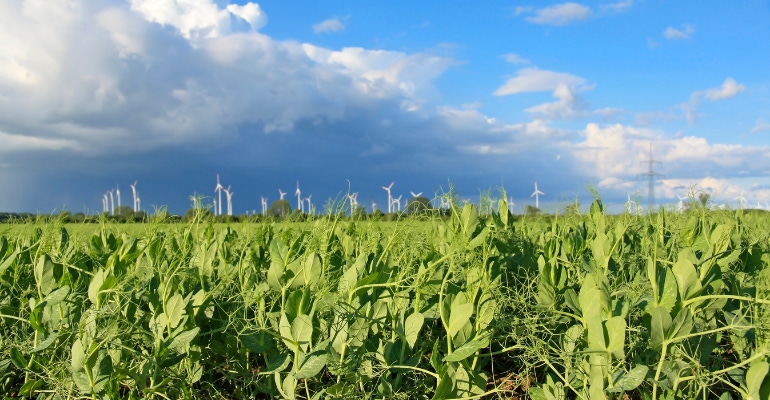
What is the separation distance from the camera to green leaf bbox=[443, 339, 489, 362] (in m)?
2.05

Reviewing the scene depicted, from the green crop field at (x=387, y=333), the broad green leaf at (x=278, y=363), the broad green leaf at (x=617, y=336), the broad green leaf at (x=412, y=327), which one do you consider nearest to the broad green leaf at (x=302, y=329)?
the green crop field at (x=387, y=333)

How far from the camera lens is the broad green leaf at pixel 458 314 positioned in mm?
2125

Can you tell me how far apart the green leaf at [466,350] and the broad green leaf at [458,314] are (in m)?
0.08

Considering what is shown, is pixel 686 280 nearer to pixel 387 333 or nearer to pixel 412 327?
pixel 412 327

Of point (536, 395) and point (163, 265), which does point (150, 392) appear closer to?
point (163, 265)

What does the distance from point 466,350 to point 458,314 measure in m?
0.14

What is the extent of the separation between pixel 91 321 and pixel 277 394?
852 millimetres

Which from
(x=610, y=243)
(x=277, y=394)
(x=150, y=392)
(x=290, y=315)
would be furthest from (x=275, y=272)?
(x=610, y=243)

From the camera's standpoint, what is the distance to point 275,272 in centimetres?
249

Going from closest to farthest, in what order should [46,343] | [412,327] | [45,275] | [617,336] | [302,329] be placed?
[617,336] < [302,329] < [412,327] < [46,343] < [45,275]

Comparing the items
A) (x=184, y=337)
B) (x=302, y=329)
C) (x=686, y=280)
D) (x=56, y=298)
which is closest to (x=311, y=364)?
(x=302, y=329)

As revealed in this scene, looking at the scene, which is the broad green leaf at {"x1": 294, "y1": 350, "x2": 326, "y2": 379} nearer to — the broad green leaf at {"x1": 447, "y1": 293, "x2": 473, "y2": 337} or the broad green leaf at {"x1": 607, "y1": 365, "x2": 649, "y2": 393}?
the broad green leaf at {"x1": 447, "y1": 293, "x2": 473, "y2": 337}

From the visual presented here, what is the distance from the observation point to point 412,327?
7.31 feet

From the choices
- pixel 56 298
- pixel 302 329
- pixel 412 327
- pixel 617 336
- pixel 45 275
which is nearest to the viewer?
pixel 617 336
